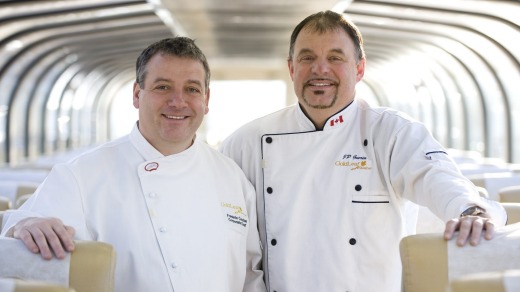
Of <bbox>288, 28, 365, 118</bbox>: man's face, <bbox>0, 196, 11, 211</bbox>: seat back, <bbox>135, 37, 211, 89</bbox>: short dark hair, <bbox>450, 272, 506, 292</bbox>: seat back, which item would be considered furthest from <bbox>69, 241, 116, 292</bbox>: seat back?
<bbox>0, 196, 11, 211</bbox>: seat back

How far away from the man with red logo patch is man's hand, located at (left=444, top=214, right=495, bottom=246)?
97 cm

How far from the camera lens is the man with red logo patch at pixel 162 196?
8.75 ft

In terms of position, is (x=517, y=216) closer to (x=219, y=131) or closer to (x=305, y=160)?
(x=305, y=160)

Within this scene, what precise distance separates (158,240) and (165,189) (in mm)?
228

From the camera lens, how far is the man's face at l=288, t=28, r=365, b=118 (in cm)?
322

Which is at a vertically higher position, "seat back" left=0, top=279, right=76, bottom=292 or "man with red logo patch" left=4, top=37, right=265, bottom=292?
"man with red logo patch" left=4, top=37, right=265, bottom=292

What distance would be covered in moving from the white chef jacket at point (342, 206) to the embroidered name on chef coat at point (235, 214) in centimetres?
21

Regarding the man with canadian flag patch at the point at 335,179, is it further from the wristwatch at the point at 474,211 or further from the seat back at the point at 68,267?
the seat back at the point at 68,267

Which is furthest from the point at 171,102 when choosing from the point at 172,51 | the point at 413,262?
the point at 413,262

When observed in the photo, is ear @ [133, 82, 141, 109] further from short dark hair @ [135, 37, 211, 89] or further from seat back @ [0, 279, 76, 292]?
seat back @ [0, 279, 76, 292]

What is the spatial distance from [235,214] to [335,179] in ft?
1.69

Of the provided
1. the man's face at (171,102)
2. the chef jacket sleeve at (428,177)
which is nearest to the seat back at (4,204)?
the man's face at (171,102)

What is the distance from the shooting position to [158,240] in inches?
106

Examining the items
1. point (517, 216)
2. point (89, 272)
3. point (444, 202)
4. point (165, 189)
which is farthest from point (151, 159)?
point (517, 216)
